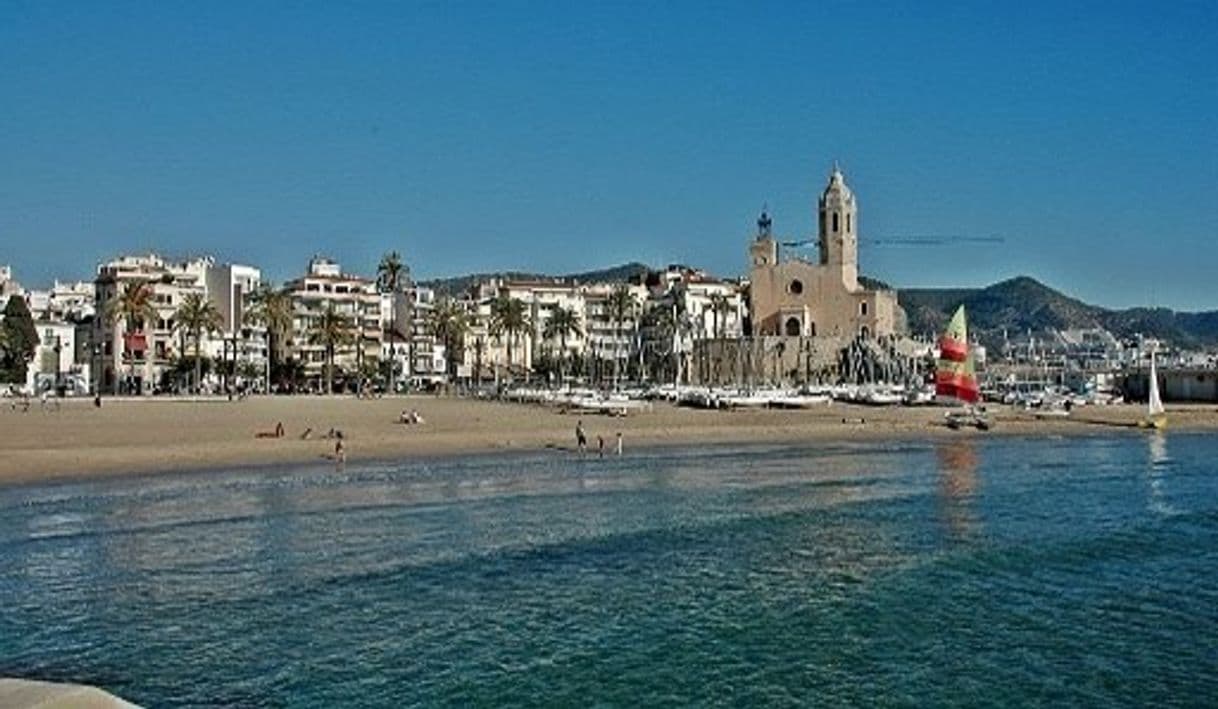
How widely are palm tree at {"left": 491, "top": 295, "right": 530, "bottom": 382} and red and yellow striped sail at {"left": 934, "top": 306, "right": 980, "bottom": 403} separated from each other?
4679cm

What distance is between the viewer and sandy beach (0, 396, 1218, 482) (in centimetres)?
4528

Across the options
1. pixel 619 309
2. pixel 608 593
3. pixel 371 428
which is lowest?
pixel 608 593

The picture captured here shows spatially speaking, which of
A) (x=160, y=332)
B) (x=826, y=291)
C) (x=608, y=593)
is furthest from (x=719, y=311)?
(x=608, y=593)

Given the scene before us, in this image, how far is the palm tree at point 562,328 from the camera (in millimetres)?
129000

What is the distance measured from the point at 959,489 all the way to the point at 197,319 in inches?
2543

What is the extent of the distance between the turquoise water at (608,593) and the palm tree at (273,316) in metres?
60.3

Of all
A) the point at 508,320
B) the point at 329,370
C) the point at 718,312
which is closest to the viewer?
the point at 329,370

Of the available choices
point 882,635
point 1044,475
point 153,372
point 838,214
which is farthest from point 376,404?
point 838,214

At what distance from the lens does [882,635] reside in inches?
704

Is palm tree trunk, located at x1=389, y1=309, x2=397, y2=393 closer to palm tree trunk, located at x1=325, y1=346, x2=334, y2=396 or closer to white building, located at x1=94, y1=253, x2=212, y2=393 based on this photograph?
palm tree trunk, located at x1=325, y1=346, x2=334, y2=396

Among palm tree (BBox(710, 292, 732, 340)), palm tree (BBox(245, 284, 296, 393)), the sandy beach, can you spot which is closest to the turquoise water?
the sandy beach

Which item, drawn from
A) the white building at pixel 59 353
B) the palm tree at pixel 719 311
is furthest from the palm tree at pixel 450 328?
the white building at pixel 59 353

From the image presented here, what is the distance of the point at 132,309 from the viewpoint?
92000 mm

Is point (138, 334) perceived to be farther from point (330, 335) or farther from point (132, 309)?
point (330, 335)
